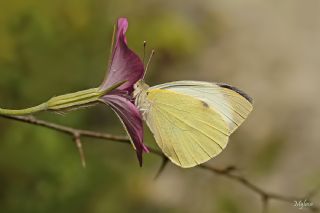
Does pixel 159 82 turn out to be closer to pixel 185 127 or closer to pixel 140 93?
pixel 185 127

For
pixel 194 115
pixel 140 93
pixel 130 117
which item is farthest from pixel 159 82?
pixel 130 117

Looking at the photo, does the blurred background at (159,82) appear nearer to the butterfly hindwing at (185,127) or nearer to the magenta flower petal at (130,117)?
the butterfly hindwing at (185,127)

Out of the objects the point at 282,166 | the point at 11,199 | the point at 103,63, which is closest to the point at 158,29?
the point at 103,63

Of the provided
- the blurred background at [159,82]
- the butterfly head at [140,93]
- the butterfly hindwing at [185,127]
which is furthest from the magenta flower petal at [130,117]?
the blurred background at [159,82]

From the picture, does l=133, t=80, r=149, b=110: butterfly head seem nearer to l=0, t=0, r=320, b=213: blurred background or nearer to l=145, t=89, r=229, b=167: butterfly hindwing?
l=145, t=89, r=229, b=167: butterfly hindwing

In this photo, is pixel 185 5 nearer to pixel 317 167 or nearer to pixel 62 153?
pixel 317 167

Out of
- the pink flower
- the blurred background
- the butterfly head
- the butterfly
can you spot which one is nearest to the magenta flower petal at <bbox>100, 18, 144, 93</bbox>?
the pink flower
